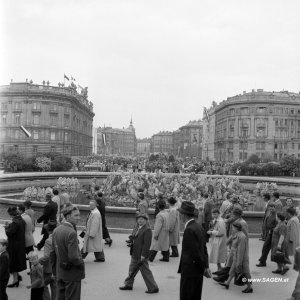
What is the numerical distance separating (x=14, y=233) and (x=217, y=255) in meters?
4.29

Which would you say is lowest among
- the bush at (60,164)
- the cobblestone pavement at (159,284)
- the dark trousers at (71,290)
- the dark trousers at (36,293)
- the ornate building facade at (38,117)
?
the cobblestone pavement at (159,284)

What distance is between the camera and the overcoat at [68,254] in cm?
628

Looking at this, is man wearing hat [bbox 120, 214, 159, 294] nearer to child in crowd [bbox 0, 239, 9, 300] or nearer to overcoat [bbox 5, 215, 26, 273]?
overcoat [bbox 5, 215, 26, 273]

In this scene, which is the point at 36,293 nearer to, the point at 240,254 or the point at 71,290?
the point at 71,290

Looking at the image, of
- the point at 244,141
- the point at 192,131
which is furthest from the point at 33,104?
the point at 192,131

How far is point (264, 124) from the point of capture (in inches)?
3474

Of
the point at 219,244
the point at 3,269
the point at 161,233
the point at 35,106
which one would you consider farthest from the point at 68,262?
the point at 35,106

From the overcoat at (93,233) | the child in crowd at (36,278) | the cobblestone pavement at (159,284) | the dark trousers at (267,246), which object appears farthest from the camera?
the dark trousers at (267,246)

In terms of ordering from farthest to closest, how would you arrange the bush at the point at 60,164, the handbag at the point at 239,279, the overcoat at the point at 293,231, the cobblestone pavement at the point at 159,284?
the bush at the point at 60,164, the overcoat at the point at 293,231, the handbag at the point at 239,279, the cobblestone pavement at the point at 159,284

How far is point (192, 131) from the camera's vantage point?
17612cm

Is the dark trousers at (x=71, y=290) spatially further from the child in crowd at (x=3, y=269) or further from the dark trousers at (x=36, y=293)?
the child in crowd at (x=3, y=269)

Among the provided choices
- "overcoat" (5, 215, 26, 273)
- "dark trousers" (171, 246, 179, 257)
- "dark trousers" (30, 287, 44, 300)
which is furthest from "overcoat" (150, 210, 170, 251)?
"dark trousers" (30, 287, 44, 300)

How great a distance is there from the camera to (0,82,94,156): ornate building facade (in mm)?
70438

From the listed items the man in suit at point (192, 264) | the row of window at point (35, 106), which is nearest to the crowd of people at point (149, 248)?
the man in suit at point (192, 264)
